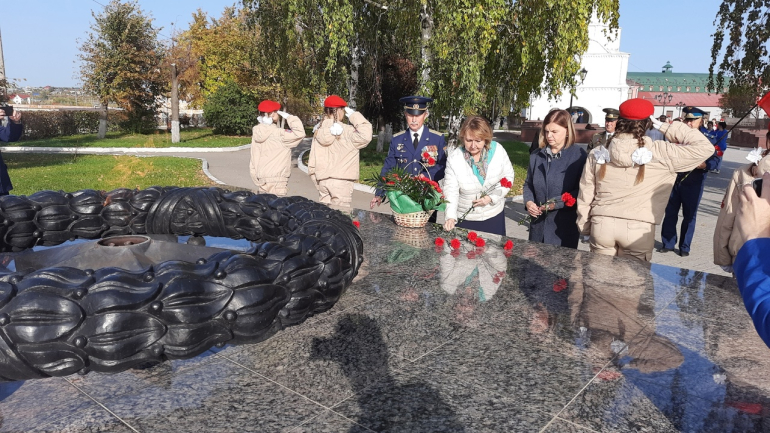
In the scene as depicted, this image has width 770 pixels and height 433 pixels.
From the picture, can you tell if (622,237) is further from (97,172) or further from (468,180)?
(97,172)

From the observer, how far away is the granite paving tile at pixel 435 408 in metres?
1.74

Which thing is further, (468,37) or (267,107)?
(468,37)

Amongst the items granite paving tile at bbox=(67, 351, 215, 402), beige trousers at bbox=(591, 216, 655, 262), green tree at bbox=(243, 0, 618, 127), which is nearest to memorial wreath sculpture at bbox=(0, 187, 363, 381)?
granite paving tile at bbox=(67, 351, 215, 402)

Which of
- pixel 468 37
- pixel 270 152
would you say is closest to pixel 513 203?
pixel 468 37

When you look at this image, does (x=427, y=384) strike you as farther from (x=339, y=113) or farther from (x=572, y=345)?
(x=339, y=113)

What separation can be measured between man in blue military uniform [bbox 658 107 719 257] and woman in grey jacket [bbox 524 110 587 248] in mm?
3605

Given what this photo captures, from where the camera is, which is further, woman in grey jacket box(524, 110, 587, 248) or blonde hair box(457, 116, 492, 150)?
woman in grey jacket box(524, 110, 587, 248)

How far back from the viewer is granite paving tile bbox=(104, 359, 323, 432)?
1.75 meters

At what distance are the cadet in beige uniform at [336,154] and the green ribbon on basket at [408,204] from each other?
2.20 meters

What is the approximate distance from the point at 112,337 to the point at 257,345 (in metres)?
0.81

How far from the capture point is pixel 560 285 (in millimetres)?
3059

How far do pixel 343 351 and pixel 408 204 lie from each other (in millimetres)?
2081

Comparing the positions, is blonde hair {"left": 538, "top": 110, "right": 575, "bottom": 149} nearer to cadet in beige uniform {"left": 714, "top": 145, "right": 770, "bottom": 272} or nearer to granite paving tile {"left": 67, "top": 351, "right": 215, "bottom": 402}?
cadet in beige uniform {"left": 714, "top": 145, "right": 770, "bottom": 272}

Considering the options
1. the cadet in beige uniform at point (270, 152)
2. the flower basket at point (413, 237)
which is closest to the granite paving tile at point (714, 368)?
the flower basket at point (413, 237)
